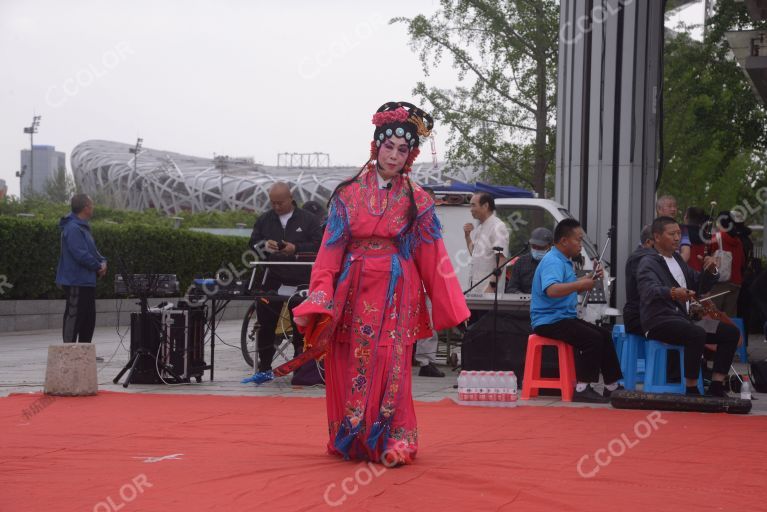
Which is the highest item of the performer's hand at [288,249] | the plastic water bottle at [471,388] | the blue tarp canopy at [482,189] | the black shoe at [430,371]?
the blue tarp canopy at [482,189]

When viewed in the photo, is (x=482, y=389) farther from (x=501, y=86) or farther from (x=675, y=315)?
(x=501, y=86)

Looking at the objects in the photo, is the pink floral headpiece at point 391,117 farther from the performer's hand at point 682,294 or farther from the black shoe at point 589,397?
the black shoe at point 589,397

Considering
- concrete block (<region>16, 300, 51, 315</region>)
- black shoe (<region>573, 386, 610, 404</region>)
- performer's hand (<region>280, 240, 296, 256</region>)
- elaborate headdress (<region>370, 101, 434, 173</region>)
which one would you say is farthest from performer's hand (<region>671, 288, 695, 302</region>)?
concrete block (<region>16, 300, 51, 315</region>)

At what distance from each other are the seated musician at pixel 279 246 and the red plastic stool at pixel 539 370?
216 centimetres

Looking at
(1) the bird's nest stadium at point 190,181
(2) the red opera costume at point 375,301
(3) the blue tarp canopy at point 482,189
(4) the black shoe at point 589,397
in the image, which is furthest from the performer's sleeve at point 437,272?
(1) the bird's nest stadium at point 190,181

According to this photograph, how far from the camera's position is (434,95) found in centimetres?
2228

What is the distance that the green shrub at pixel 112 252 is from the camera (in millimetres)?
18547

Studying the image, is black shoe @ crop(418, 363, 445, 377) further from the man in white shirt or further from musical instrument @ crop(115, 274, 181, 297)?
musical instrument @ crop(115, 274, 181, 297)

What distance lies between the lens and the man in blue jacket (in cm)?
1247

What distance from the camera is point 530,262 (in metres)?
11.4

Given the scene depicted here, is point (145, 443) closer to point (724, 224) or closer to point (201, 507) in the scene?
point (201, 507)

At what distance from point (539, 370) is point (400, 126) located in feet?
12.7

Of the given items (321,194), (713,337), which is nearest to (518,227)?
(713,337)

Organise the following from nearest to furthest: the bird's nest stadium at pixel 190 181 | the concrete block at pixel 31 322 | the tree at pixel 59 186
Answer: the concrete block at pixel 31 322 → the tree at pixel 59 186 → the bird's nest stadium at pixel 190 181
